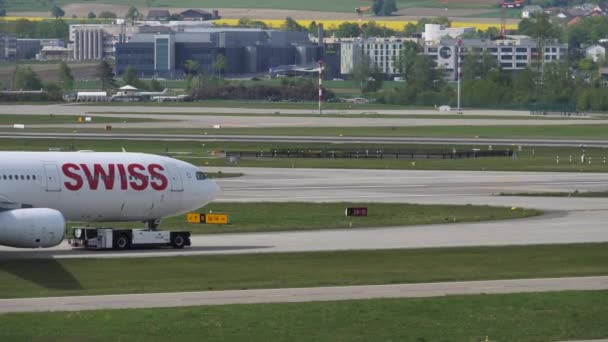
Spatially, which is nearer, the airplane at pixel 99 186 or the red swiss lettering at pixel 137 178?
the airplane at pixel 99 186

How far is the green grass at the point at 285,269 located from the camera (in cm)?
5372

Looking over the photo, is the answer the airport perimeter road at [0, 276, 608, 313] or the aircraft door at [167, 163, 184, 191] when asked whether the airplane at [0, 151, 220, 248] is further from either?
the airport perimeter road at [0, 276, 608, 313]

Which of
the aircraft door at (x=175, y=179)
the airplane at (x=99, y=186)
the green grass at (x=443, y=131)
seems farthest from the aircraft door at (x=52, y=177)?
the green grass at (x=443, y=131)

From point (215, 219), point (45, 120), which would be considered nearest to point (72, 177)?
point (215, 219)

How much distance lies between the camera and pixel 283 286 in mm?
53875

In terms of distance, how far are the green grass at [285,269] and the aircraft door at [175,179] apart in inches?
157

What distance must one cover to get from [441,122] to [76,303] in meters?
152

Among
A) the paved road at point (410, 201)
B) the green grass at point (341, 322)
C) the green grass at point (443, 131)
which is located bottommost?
the green grass at point (443, 131)

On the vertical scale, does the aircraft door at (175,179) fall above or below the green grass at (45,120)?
above

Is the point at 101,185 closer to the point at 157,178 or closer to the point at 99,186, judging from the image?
the point at 99,186

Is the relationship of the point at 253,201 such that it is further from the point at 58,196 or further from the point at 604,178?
the point at 604,178

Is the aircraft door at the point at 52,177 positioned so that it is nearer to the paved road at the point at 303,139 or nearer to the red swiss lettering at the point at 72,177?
the red swiss lettering at the point at 72,177

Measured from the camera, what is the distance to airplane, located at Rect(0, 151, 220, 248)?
207ft

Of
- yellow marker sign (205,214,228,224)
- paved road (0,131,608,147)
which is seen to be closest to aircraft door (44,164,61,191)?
yellow marker sign (205,214,228,224)
